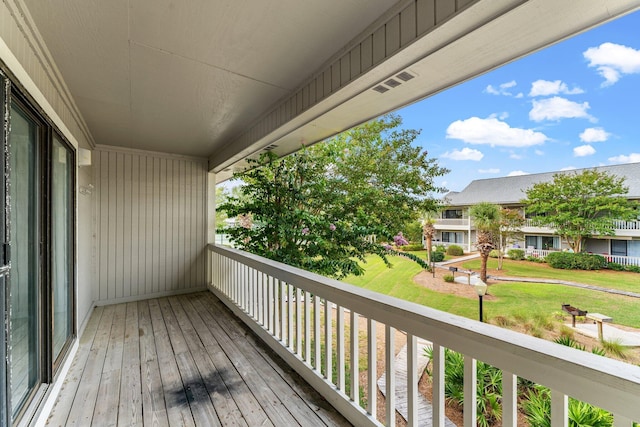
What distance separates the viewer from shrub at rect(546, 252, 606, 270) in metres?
1.35

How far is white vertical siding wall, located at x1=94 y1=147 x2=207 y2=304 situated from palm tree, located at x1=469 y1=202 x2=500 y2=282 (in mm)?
4464

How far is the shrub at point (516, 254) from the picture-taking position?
1686 millimetres

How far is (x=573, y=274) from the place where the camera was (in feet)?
4.75

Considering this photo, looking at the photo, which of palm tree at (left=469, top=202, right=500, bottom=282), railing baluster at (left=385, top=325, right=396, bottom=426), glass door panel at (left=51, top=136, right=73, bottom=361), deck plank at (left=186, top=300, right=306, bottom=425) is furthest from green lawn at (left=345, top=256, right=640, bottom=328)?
glass door panel at (left=51, top=136, right=73, bottom=361)

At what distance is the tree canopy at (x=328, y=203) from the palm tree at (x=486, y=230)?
1.89 metres

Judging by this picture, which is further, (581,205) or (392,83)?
(392,83)

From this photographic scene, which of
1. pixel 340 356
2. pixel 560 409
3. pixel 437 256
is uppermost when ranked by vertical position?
pixel 437 256

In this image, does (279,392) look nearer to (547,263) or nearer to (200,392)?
(200,392)

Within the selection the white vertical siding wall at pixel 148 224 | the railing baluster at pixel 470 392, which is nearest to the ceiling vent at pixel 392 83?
the railing baluster at pixel 470 392

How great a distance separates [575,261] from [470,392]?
2.83 ft

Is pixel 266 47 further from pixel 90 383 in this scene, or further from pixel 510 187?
pixel 90 383

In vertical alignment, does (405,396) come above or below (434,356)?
below

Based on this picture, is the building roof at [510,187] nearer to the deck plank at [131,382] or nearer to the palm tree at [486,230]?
the palm tree at [486,230]

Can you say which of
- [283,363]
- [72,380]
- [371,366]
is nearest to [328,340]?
[371,366]
